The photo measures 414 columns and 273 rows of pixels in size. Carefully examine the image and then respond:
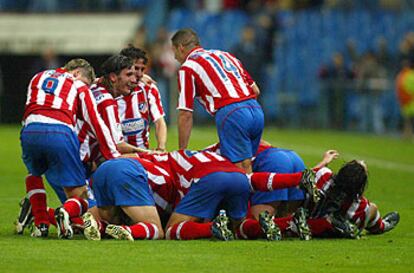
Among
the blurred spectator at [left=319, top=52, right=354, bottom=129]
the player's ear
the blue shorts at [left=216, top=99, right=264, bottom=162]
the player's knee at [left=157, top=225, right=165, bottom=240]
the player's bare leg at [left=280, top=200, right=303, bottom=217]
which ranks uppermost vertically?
the player's ear

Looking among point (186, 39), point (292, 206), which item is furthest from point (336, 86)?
point (292, 206)

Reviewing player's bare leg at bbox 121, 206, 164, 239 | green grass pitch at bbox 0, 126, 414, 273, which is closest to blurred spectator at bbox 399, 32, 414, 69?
green grass pitch at bbox 0, 126, 414, 273

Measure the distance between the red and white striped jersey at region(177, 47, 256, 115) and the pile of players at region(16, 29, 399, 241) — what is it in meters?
0.01

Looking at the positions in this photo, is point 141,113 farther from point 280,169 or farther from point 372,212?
point 372,212

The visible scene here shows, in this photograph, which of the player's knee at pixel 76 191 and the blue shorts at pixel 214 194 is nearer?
the blue shorts at pixel 214 194

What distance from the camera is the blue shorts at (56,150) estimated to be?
38.3 feet

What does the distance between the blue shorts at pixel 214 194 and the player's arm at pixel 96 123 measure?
0.90 m

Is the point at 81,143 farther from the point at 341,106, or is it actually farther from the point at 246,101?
the point at 341,106

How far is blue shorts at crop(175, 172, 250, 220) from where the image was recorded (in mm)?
11352

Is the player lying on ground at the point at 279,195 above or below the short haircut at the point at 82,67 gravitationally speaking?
below

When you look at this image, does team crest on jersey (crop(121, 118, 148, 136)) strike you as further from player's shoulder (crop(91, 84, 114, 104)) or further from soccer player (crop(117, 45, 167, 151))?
player's shoulder (crop(91, 84, 114, 104))

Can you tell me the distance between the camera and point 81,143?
41.6ft

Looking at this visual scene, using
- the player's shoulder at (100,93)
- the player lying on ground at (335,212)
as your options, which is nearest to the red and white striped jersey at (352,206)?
the player lying on ground at (335,212)

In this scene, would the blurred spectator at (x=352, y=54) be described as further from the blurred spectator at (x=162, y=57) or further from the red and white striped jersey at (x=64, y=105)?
the red and white striped jersey at (x=64, y=105)
